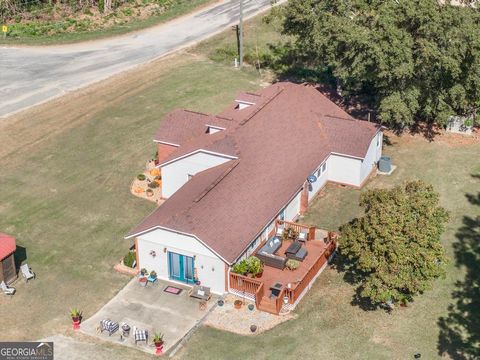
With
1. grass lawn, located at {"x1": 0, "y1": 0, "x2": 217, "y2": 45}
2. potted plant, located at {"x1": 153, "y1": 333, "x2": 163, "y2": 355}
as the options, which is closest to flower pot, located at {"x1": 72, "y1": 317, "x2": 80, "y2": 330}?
potted plant, located at {"x1": 153, "y1": 333, "x2": 163, "y2": 355}

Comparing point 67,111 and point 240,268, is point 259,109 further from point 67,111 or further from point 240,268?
point 67,111

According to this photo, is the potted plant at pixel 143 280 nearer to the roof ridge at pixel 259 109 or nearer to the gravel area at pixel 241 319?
the gravel area at pixel 241 319

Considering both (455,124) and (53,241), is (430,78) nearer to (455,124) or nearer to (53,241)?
(455,124)

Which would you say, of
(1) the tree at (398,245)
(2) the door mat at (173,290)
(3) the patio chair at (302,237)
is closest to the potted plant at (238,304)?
(2) the door mat at (173,290)

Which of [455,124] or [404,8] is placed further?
[455,124]

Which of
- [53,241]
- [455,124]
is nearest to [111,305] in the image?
[53,241]

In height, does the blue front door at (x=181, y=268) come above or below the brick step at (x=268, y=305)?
above

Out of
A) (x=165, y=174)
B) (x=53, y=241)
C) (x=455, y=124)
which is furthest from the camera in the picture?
Answer: (x=455, y=124)
